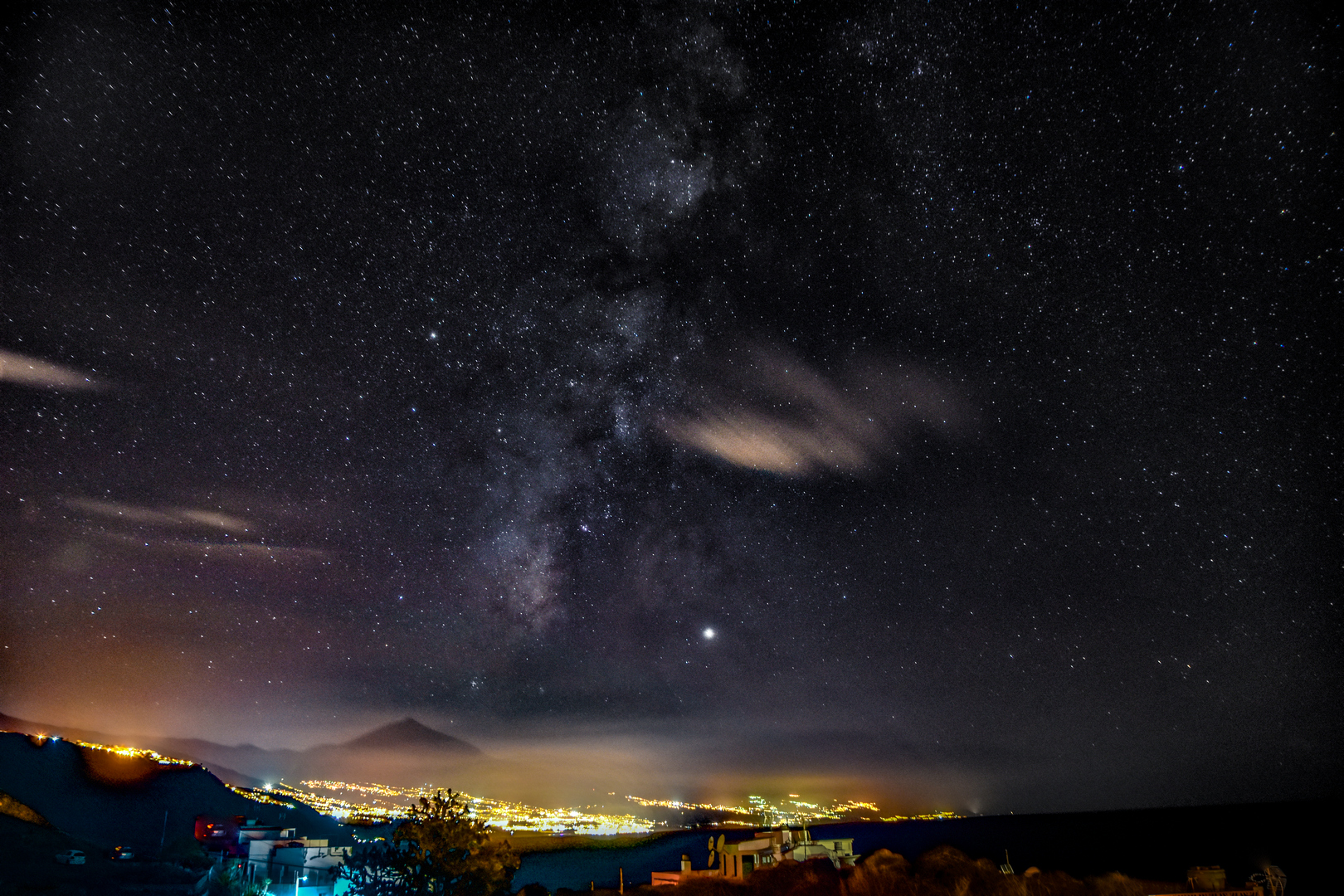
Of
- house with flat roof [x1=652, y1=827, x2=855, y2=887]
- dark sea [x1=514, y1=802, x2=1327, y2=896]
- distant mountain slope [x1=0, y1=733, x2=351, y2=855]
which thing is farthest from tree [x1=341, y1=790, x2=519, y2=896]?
distant mountain slope [x1=0, y1=733, x2=351, y2=855]

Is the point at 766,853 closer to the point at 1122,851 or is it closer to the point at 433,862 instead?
the point at 433,862

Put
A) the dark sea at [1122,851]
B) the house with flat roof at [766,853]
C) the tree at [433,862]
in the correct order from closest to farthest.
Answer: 1. the tree at [433,862]
2. the house with flat roof at [766,853]
3. the dark sea at [1122,851]

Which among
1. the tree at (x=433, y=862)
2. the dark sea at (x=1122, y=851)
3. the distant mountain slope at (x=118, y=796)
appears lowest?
the dark sea at (x=1122, y=851)

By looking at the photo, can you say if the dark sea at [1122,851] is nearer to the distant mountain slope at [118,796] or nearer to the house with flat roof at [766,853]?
the house with flat roof at [766,853]

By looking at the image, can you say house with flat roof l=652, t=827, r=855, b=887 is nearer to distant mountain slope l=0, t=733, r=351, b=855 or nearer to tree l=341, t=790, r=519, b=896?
tree l=341, t=790, r=519, b=896

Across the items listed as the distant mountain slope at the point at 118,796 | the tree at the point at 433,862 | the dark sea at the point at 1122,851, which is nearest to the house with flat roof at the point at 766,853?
the tree at the point at 433,862

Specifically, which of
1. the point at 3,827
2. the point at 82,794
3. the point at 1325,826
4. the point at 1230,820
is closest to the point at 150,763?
the point at 82,794

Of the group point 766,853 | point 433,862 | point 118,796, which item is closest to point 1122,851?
point 766,853

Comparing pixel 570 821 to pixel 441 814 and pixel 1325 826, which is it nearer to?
pixel 1325 826
